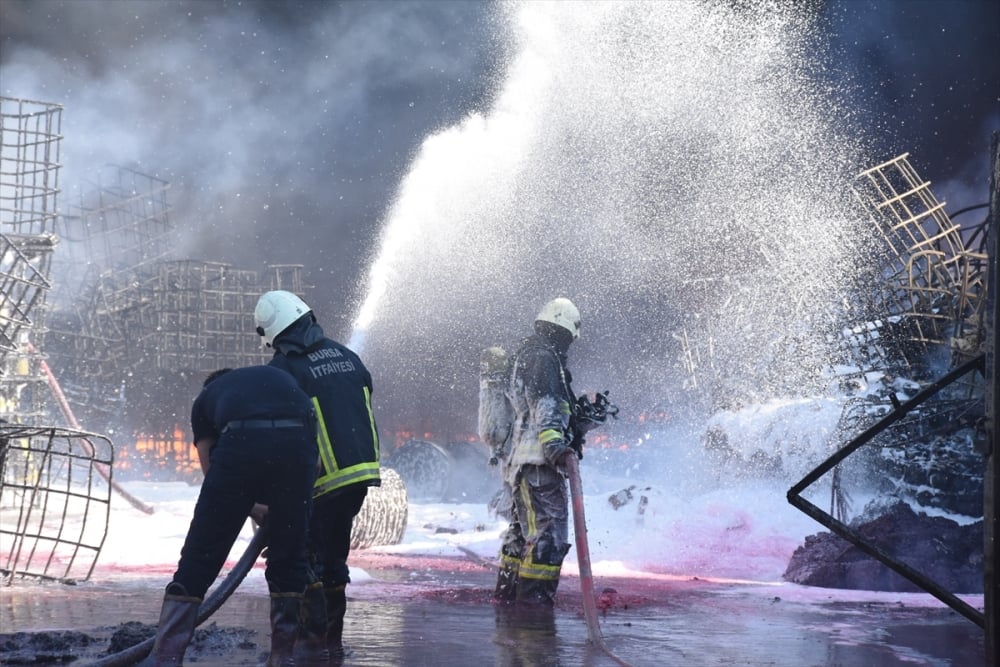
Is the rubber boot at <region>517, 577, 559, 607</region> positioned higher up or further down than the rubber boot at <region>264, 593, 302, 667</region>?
higher up

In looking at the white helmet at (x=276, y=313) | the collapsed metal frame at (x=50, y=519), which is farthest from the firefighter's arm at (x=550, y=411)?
the collapsed metal frame at (x=50, y=519)

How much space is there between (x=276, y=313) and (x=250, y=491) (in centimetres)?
119

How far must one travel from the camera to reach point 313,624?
17.9 ft

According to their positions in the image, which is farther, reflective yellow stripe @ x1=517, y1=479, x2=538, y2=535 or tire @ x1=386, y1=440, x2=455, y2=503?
tire @ x1=386, y1=440, x2=455, y2=503

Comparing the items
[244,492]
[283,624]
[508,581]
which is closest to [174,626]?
[283,624]

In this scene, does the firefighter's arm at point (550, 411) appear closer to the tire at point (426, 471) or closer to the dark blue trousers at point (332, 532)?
the dark blue trousers at point (332, 532)

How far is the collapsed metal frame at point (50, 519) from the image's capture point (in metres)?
8.36

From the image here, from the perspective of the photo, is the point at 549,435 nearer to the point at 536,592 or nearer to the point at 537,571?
the point at 537,571

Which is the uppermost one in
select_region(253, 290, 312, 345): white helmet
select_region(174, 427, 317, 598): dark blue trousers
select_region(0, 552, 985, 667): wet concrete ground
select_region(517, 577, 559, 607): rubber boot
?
select_region(253, 290, 312, 345): white helmet

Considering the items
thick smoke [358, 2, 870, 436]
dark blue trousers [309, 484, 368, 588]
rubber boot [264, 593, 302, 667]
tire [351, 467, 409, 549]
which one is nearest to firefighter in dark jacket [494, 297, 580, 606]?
dark blue trousers [309, 484, 368, 588]

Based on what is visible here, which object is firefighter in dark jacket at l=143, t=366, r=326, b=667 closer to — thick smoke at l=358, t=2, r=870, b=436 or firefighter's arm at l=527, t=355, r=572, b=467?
firefighter's arm at l=527, t=355, r=572, b=467

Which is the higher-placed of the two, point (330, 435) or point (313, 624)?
point (330, 435)

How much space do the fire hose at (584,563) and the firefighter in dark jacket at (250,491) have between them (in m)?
1.65

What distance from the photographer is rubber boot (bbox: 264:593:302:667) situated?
192 inches
